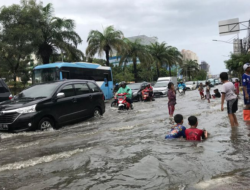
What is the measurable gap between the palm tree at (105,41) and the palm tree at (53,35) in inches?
184

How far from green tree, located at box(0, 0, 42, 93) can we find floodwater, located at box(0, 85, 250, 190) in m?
17.3

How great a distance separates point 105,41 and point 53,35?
693 cm

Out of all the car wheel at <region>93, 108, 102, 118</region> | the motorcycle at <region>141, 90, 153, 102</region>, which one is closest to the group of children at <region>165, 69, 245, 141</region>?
the car wheel at <region>93, 108, 102, 118</region>

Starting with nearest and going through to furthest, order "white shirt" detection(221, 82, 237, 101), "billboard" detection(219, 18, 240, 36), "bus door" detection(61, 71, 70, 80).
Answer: "white shirt" detection(221, 82, 237, 101) < "bus door" detection(61, 71, 70, 80) < "billboard" detection(219, 18, 240, 36)

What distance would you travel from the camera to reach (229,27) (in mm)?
30047

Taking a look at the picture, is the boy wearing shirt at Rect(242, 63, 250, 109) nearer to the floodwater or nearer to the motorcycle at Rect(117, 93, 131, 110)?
the floodwater

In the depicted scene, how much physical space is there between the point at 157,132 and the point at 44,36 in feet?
68.1

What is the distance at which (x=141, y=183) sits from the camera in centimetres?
363

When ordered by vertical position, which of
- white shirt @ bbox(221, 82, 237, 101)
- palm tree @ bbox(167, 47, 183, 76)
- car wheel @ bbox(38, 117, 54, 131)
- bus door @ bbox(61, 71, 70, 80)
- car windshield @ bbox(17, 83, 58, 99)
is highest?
palm tree @ bbox(167, 47, 183, 76)

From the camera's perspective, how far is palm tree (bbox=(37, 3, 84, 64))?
2530 centimetres

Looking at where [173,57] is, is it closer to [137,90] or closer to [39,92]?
[137,90]

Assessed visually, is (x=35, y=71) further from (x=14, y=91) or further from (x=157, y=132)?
(x=157, y=132)

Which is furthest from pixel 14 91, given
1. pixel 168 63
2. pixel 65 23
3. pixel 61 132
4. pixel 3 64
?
pixel 168 63

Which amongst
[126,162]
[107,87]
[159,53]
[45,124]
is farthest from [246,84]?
[159,53]
